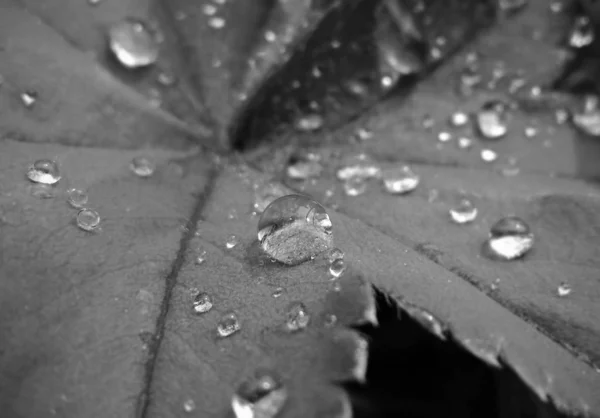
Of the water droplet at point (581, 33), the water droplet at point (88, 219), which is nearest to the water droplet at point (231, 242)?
the water droplet at point (88, 219)

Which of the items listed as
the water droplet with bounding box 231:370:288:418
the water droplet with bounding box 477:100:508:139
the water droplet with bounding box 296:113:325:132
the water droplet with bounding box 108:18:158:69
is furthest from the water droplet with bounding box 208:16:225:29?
the water droplet with bounding box 231:370:288:418

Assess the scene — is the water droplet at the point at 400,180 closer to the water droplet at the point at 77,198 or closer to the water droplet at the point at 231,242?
the water droplet at the point at 231,242

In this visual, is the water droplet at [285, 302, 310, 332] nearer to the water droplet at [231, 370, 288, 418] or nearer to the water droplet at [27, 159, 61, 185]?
the water droplet at [231, 370, 288, 418]

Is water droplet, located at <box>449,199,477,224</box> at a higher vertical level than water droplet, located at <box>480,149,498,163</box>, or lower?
lower

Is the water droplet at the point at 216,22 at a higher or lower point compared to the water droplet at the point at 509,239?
higher

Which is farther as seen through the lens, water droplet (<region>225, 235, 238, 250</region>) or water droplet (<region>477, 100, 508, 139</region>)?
water droplet (<region>477, 100, 508, 139</region>)

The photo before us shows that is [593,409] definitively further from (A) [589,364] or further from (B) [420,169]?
(B) [420,169]

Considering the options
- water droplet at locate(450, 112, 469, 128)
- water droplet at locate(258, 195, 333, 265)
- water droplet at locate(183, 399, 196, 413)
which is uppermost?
water droplet at locate(450, 112, 469, 128)
